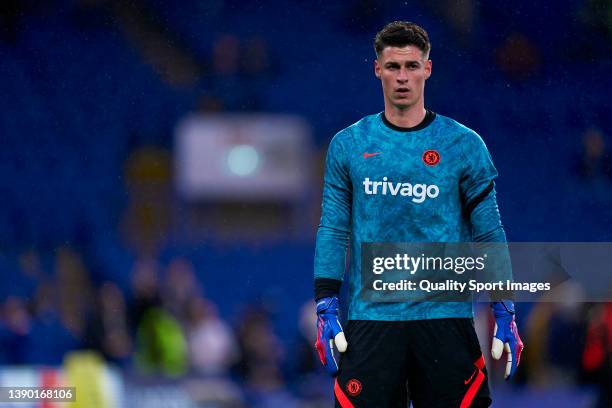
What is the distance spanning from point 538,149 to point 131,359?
5487mm

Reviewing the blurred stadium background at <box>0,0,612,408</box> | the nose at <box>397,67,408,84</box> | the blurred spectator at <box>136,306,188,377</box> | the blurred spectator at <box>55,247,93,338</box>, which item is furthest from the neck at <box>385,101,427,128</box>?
the blurred spectator at <box>55,247,93,338</box>

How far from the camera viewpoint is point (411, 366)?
15.3 feet

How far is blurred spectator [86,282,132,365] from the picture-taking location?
10789 mm

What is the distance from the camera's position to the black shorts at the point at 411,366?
4594 millimetres

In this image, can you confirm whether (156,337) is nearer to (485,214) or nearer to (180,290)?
(180,290)

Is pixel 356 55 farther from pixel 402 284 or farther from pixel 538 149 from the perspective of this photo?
pixel 402 284

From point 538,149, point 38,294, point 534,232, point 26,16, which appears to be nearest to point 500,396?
point 534,232

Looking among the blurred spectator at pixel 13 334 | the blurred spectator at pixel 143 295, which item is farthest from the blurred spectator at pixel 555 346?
the blurred spectator at pixel 13 334

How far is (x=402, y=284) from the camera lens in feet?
15.4

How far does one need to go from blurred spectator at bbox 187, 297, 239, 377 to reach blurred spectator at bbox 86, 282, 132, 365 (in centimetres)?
67

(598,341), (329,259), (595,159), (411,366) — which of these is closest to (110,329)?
(598,341)

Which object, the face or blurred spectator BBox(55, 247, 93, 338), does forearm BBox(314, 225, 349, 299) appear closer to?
the face

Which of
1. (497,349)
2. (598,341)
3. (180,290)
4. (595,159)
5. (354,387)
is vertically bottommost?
(354,387)

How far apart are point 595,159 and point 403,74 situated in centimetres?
827
